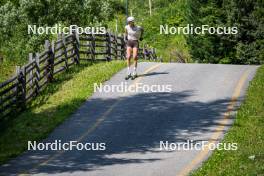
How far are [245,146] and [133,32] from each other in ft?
26.4

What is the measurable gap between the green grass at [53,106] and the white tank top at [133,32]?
195 cm

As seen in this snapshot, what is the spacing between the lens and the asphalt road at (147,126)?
12656 mm

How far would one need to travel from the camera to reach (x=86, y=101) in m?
18.7

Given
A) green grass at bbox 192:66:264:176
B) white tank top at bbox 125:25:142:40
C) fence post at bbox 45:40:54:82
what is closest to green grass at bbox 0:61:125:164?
fence post at bbox 45:40:54:82

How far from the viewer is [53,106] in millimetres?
18562

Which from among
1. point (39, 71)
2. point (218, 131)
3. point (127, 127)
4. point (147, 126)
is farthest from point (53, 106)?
point (218, 131)

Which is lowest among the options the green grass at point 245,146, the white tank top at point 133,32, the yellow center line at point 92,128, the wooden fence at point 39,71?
the yellow center line at point 92,128

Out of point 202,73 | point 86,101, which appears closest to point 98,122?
point 86,101

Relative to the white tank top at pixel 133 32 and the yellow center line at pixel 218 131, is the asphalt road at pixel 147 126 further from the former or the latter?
the white tank top at pixel 133 32

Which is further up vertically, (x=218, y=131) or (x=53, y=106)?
(x=218, y=131)

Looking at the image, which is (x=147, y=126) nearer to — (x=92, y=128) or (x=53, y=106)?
(x=92, y=128)

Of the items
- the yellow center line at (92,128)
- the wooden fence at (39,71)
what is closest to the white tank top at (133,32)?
the yellow center line at (92,128)

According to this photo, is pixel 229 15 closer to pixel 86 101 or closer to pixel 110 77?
pixel 110 77

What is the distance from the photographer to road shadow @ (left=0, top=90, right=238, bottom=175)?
43.0 feet
